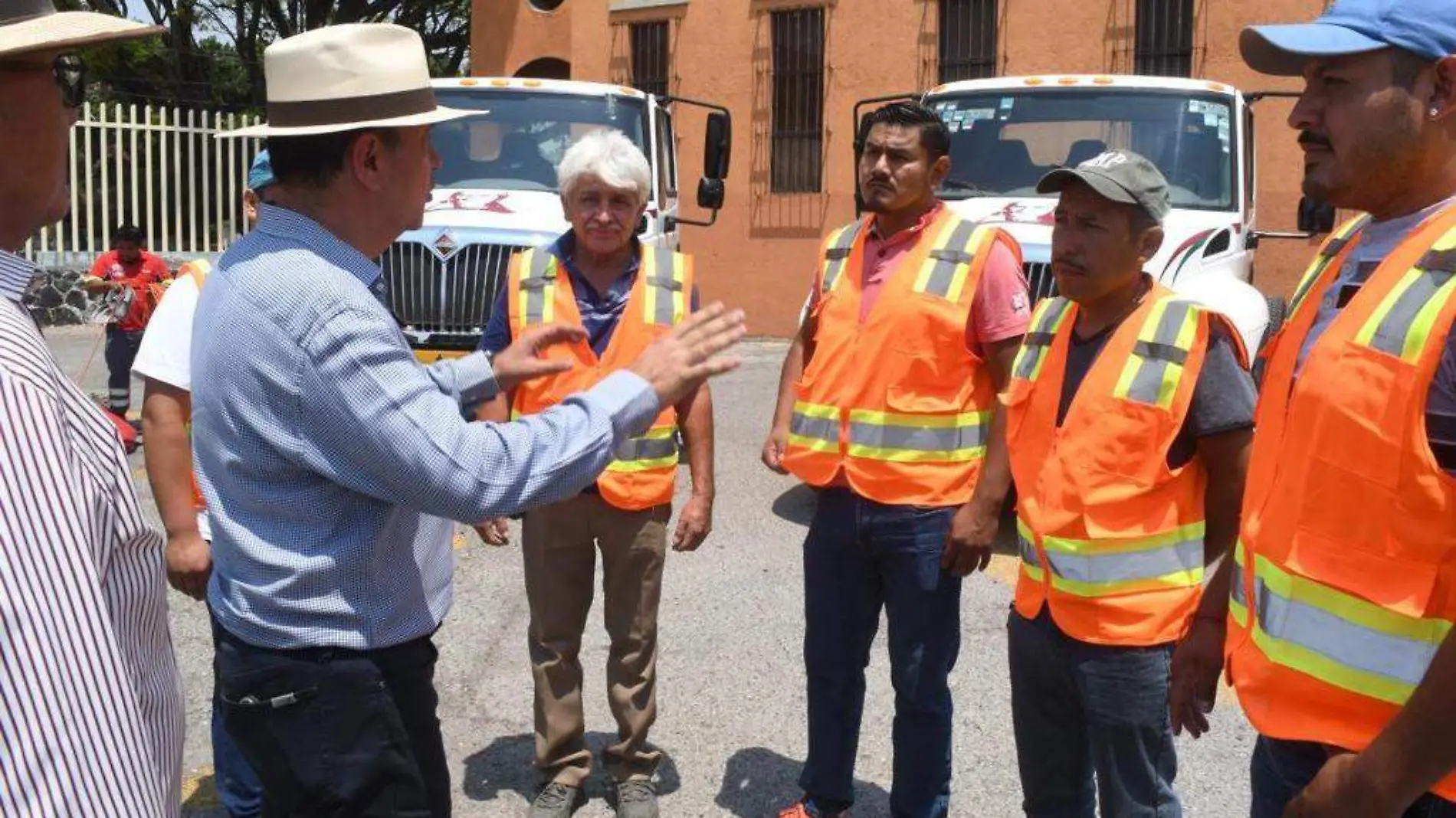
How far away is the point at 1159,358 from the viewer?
279cm

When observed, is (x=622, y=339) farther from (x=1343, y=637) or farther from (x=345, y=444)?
(x=1343, y=637)

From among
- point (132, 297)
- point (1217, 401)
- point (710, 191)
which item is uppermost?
point (710, 191)

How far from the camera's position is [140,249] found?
10.5 meters

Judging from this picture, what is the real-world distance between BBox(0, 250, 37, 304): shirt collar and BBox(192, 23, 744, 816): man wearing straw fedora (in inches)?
22.1

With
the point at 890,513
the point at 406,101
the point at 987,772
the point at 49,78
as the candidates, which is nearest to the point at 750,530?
the point at 987,772

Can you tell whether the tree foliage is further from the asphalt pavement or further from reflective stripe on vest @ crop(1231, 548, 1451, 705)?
reflective stripe on vest @ crop(1231, 548, 1451, 705)

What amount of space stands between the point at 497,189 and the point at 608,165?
191 inches

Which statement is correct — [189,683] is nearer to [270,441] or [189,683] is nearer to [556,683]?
[556,683]

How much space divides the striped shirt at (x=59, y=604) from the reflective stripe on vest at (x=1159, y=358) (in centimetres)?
206

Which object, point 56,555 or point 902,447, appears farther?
point 902,447

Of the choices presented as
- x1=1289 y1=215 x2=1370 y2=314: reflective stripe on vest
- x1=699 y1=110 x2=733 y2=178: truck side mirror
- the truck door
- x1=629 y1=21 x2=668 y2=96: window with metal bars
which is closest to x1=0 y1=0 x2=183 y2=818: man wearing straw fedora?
x1=1289 y1=215 x2=1370 y2=314: reflective stripe on vest

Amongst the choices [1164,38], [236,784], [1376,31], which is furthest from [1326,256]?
[1164,38]

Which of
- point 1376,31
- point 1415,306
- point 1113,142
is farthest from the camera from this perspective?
point 1113,142

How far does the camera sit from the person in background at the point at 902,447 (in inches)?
144
